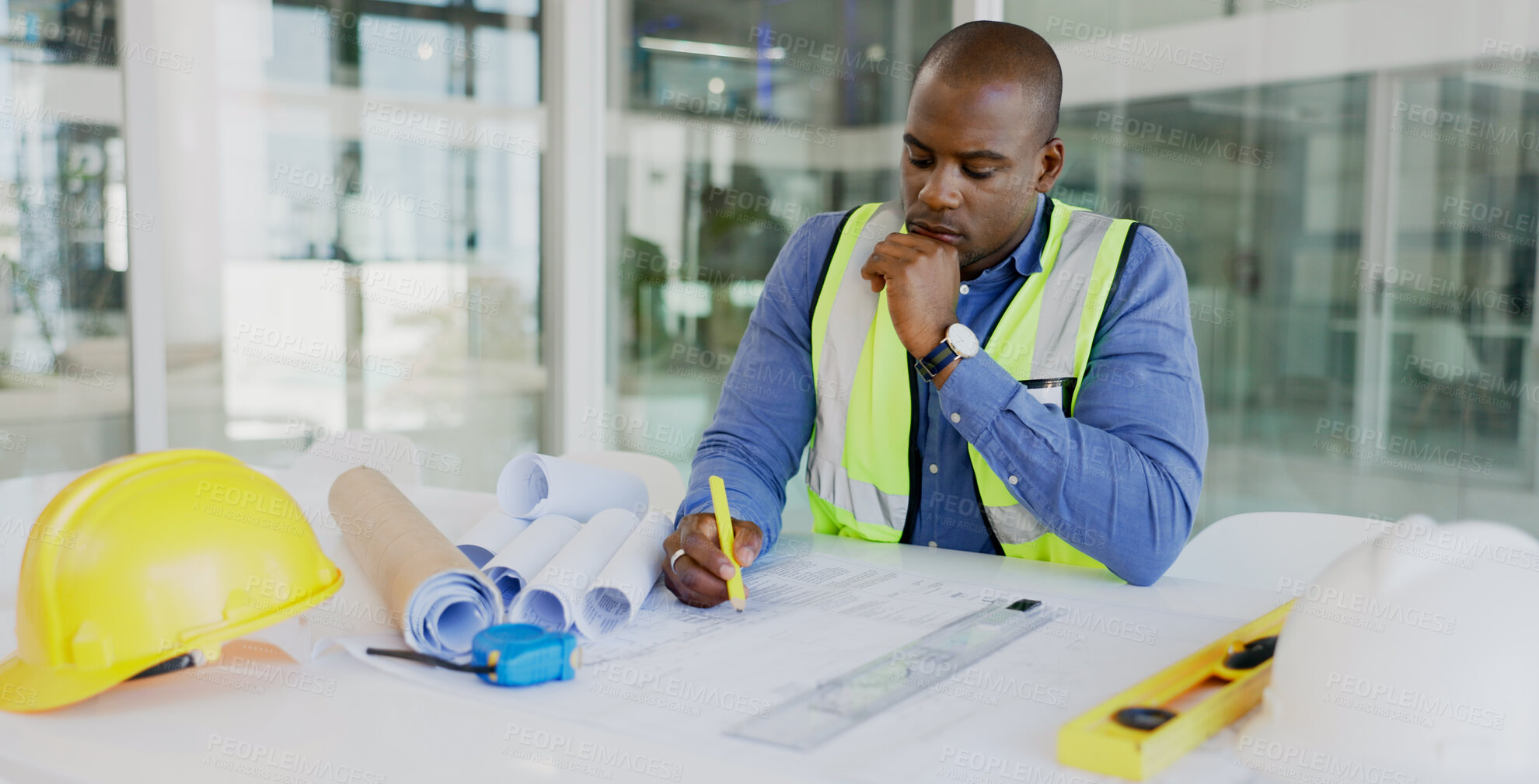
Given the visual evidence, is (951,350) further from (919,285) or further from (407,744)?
(407,744)

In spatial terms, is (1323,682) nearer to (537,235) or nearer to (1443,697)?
(1443,697)

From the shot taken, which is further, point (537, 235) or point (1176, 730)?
point (537, 235)

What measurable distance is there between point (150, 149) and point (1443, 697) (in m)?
4.01

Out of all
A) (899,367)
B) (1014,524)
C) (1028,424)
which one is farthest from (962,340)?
(1014,524)

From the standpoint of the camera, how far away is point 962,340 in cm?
149

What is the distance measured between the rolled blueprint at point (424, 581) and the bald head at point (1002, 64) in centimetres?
98

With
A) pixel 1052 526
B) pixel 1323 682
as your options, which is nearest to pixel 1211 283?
pixel 1052 526

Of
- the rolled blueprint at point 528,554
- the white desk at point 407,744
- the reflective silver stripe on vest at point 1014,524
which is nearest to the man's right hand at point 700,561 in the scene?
the rolled blueprint at point 528,554

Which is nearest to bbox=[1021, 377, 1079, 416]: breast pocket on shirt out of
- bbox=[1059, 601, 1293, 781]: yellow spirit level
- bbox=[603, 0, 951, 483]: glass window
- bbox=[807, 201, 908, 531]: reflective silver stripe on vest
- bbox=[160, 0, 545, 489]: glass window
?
bbox=[807, 201, 908, 531]: reflective silver stripe on vest

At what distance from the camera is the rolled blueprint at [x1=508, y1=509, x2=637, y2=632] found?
1136mm

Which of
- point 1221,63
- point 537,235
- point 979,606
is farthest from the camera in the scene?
point 537,235

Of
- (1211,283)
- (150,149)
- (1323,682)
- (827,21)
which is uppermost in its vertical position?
(827,21)

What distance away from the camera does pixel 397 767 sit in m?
0.86

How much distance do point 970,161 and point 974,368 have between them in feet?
1.13
